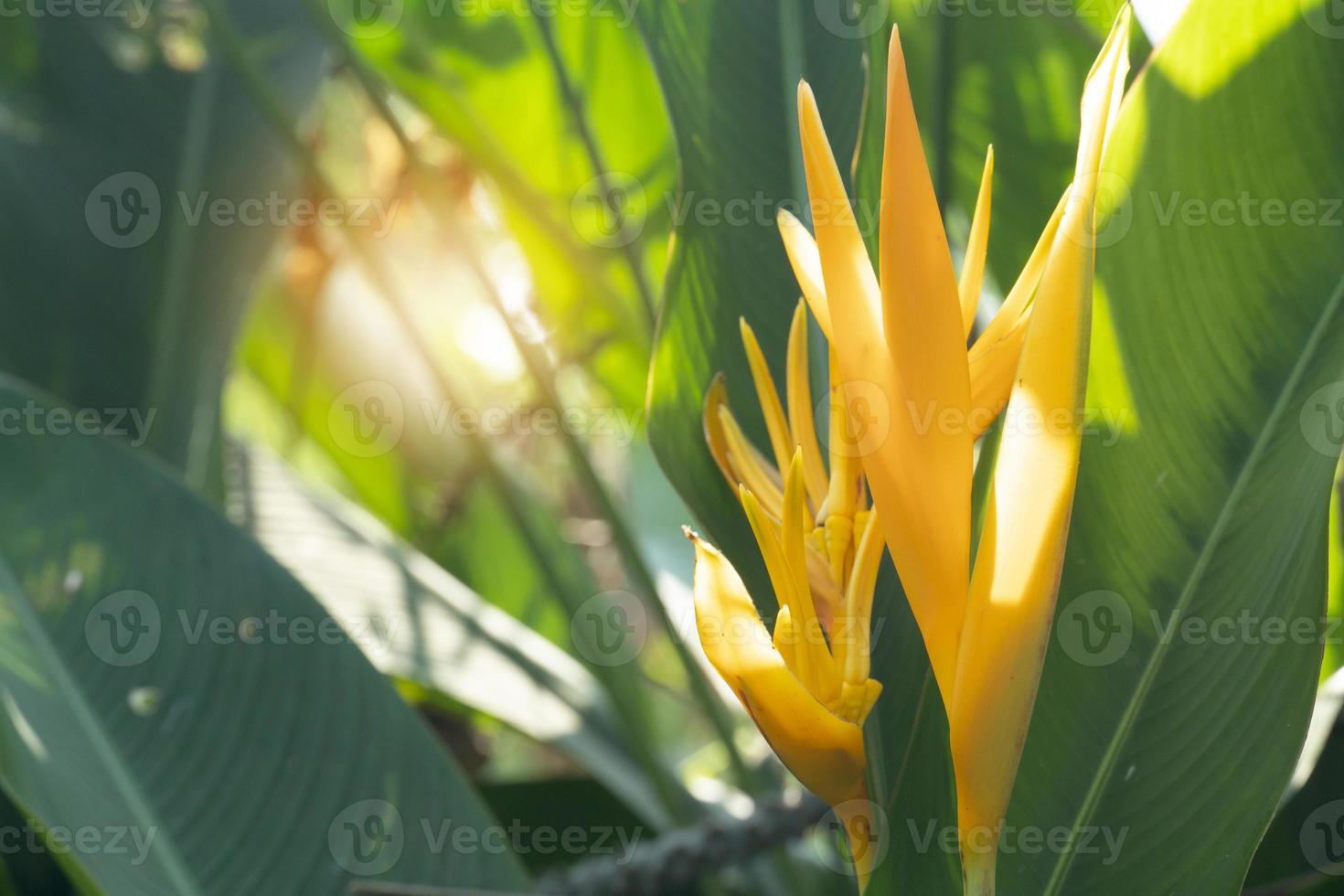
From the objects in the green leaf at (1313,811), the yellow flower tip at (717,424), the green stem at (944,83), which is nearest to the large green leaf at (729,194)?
the yellow flower tip at (717,424)

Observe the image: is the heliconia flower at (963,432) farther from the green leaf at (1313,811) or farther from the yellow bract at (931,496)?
the green leaf at (1313,811)

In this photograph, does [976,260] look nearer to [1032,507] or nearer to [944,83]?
[1032,507]

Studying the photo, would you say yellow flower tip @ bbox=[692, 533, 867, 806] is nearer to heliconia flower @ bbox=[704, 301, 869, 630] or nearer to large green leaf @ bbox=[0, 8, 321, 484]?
heliconia flower @ bbox=[704, 301, 869, 630]

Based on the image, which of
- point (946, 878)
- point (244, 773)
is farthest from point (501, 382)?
point (946, 878)

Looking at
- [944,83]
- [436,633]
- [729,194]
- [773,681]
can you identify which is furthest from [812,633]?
[436,633]

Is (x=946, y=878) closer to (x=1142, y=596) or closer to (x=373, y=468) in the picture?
(x=1142, y=596)

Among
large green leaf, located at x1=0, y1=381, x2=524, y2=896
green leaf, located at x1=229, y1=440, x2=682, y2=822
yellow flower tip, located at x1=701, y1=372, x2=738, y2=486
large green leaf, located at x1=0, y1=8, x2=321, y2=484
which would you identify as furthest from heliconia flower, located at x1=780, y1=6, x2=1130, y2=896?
large green leaf, located at x1=0, y1=8, x2=321, y2=484
